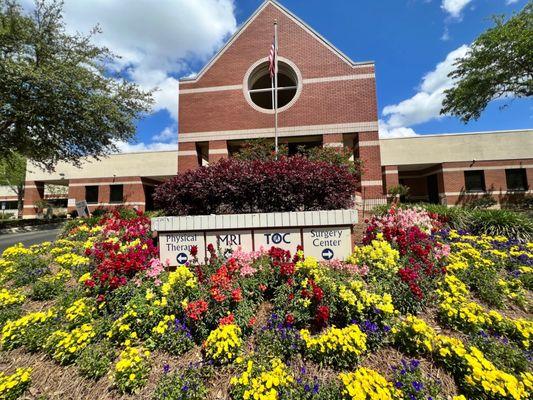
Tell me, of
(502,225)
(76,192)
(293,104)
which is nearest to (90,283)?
(502,225)

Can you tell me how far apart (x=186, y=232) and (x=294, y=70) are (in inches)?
576

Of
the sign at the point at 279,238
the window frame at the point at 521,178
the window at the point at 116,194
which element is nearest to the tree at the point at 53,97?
the window at the point at 116,194

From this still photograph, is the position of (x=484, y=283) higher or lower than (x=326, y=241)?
lower

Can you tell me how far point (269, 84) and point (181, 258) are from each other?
19.3 meters

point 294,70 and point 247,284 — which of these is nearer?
point 247,284

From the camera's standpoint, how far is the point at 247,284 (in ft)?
12.8

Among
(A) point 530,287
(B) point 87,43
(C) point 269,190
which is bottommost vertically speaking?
(A) point 530,287

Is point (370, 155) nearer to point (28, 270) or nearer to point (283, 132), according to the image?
point (283, 132)

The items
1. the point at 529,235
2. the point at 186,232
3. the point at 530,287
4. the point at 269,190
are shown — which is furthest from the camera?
the point at 529,235

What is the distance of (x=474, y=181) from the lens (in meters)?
23.6

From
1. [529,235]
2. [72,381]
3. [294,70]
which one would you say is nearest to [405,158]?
[294,70]

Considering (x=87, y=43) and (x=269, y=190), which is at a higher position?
(x=87, y=43)

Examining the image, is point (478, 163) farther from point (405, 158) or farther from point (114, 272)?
point (114, 272)

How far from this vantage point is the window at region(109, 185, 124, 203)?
92.3 feet
